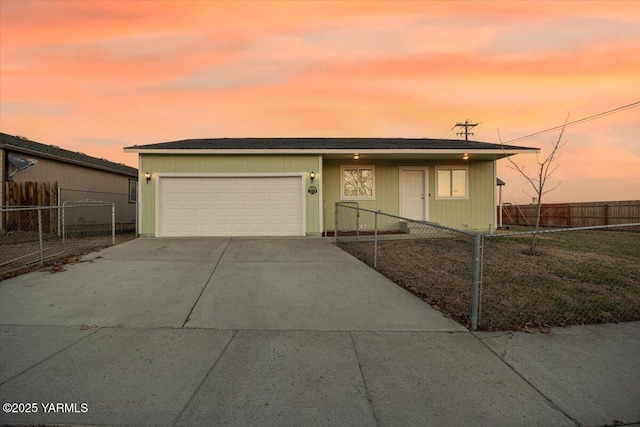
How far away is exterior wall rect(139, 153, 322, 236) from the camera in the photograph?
1053 centimetres

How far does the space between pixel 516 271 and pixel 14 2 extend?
1525 centimetres

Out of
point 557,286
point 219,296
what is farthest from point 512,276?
point 219,296

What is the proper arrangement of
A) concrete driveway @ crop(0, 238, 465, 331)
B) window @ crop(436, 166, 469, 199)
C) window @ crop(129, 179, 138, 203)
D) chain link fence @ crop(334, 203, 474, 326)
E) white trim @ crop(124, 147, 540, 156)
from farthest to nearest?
1. window @ crop(129, 179, 138, 203)
2. window @ crop(436, 166, 469, 199)
3. white trim @ crop(124, 147, 540, 156)
4. chain link fence @ crop(334, 203, 474, 326)
5. concrete driveway @ crop(0, 238, 465, 331)

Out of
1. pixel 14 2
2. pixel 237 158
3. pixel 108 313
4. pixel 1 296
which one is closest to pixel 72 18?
pixel 14 2

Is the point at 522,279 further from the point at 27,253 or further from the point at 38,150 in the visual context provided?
the point at 38,150

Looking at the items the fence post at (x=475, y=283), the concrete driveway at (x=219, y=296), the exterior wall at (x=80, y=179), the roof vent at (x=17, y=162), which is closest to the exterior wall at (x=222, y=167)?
the concrete driveway at (x=219, y=296)

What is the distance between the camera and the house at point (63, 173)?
1185 cm

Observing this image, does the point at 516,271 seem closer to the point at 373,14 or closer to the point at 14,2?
the point at 373,14

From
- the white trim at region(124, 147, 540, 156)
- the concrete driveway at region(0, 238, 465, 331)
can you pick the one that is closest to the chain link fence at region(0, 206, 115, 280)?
the concrete driveway at region(0, 238, 465, 331)

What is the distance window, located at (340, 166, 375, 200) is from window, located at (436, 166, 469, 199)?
2.91m

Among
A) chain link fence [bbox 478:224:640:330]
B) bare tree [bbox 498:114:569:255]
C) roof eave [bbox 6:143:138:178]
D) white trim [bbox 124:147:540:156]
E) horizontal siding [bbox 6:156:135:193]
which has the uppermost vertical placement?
roof eave [bbox 6:143:138:178]

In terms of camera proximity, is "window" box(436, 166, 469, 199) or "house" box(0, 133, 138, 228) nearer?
"house" box(0, 133, 138, 228)

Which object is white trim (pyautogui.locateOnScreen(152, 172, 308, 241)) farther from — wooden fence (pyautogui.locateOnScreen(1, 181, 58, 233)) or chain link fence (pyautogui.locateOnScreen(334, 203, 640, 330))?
wooden fence (pyautogui.locateOnScreen(1, 181, 58, 233))

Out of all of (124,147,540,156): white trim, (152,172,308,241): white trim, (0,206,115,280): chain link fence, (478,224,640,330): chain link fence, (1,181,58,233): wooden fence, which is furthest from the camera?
(1,181,58,233): wooden fence
